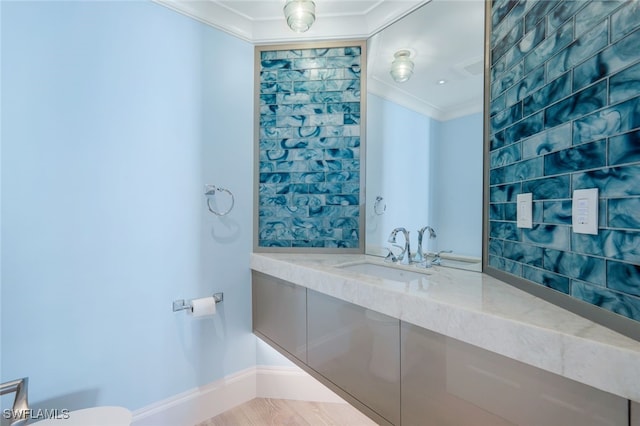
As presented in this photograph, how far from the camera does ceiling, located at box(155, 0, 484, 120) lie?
55.6 inches

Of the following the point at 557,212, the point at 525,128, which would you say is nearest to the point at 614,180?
the point at 557,212

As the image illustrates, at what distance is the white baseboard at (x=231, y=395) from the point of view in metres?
1.56

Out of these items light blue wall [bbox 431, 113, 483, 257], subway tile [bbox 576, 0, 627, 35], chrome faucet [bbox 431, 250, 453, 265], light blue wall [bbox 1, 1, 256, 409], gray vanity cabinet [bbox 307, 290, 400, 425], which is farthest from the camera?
chrome faucet [bbox 431, 250, 453, 265]

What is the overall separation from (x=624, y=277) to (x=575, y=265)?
14cm

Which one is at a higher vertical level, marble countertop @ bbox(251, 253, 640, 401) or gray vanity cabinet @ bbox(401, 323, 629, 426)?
marble countertop @ bbox(251, 253, 640, 401)

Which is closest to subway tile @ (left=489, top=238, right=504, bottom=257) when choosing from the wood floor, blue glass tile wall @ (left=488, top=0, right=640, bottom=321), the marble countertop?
blue glass tile wall @ (left=488, top=0, right=640, bottom=321)

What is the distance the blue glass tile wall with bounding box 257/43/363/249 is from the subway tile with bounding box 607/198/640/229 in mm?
1276

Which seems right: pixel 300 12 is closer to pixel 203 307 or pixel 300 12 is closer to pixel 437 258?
pixel 437 258

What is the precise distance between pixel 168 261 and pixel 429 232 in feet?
4.82

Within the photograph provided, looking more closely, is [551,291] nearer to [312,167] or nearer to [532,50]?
[532,50]

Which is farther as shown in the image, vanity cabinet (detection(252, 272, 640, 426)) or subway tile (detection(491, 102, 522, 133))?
subway tile (detection(491, 102, 522, 133))

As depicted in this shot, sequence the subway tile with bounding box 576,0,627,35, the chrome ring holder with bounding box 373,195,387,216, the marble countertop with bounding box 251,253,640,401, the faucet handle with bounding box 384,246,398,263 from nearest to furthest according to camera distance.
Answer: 1. the marble countertop with bounding box 251,253,640,401
2. the subway tile with bounding box 576,0,627,35
3. the faucet handle with bounding box 384,246,398,263
4. the chrome ring holder with bounding box 373,195,387,216

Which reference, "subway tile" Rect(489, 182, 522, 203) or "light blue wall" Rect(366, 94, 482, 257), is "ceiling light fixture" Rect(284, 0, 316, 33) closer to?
"light blue wall" Rect(366, 94, 482, 257)

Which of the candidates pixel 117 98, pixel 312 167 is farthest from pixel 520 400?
pixel 117 98
